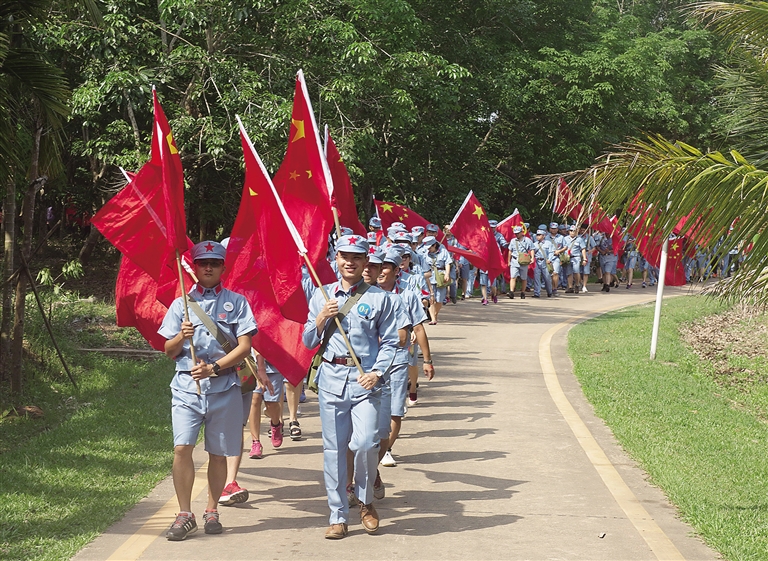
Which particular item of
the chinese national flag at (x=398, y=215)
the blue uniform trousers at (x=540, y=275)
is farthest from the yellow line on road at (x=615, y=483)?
the blue uniform trousers at (x=540, y=275)

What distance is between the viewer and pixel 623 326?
20.2 m

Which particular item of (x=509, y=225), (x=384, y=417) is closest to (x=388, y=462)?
(x=384, y=417)

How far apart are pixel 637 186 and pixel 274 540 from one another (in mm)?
3575

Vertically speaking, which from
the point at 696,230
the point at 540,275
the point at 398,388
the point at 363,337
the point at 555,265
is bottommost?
the point at 398,388

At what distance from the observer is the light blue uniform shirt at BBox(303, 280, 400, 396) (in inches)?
271

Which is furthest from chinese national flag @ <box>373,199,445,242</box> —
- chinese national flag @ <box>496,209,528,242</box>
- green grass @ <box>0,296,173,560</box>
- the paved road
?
the paved road

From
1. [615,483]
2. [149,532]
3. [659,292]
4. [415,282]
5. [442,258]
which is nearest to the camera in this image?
[149,532]

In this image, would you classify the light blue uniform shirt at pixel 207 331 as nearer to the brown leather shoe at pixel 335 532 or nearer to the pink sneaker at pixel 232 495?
the pink sneaker at pixel 232 495

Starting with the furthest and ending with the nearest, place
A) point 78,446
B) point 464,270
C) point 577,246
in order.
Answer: point 577,246, point 464,270, point 78,446

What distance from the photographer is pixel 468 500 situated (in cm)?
763

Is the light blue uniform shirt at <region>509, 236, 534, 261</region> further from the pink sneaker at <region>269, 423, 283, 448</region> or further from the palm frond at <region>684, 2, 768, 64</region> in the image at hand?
the pink sneaker at <region>269, 423, 283, 448</region>

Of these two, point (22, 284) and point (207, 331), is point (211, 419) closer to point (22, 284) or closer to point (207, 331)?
point (207, 331)

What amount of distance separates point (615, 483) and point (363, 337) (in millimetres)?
2554

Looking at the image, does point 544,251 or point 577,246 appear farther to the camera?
point 577,246
